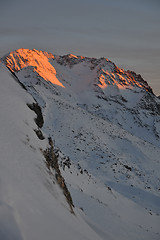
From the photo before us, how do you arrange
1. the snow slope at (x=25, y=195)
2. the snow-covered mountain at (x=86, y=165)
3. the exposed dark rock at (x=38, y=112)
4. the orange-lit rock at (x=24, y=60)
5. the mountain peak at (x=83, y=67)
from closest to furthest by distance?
the snow slope at (x=25, y=195) < the snow-covered mountain at (x=86, y=165) < the exposed dark rock at (x=38, y=112) < the mountain peak at (x=83, y=67) < the orange-lit rock at (x=24, y=60)

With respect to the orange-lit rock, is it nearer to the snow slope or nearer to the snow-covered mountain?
the snow-covered mountain

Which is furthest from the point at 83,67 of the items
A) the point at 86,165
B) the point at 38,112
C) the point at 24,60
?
the point at 38,112

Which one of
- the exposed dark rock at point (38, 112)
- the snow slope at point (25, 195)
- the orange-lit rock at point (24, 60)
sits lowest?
the snow slope at point (25, 195)

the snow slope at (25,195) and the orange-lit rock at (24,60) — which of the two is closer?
the snow slope at (25,195)

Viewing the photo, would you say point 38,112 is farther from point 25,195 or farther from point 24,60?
point 24,60

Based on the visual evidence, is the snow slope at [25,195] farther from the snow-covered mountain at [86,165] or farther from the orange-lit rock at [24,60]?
the orange-lit rock at [24,60]

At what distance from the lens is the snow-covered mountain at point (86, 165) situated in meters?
4.23

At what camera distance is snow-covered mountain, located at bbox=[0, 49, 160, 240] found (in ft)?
13.9

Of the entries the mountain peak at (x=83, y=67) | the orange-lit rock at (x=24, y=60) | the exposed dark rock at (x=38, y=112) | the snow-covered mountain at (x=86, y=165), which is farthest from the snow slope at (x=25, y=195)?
the orange-lit rock at (x=24, y=60)

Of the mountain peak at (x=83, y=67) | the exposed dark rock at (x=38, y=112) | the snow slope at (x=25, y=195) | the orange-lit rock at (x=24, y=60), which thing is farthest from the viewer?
the orange-lit rock at (x=24, y=60)

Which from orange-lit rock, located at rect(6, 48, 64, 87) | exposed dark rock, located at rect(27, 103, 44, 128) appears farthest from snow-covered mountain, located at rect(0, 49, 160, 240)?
orange-lit rock, located at rect(6, 48, 64, 87)

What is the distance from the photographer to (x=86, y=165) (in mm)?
20234

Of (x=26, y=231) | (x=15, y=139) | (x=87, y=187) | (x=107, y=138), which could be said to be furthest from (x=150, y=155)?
(x=26, y=231)

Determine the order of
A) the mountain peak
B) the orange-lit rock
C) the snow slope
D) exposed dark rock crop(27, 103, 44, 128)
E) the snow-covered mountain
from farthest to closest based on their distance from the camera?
the orange-lit rock
the mountain peak
exposed dark rock crop(27, 103, 44, 128)
the snow-covered mountain
the snow slope
